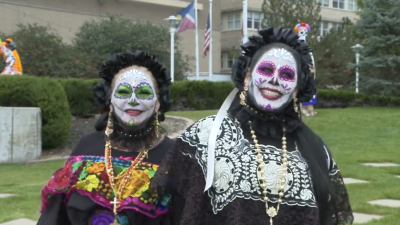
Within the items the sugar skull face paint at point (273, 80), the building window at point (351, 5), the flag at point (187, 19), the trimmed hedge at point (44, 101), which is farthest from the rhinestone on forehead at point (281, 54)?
the building window at point (351, 5)

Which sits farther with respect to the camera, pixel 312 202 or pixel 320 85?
pixel 320 85

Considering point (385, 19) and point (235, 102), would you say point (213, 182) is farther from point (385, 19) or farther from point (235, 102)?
point (385, 19)

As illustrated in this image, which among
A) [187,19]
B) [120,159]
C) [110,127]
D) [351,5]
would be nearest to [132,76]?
[110,127]

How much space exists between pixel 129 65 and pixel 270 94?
4.16ft

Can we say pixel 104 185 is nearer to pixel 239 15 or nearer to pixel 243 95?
pixel 243 95

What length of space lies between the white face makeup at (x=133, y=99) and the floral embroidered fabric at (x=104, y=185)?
0.28 metres

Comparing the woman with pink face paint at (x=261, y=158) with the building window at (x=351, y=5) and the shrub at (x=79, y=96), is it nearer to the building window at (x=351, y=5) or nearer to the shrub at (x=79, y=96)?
the shrub at (x=79, y=96)

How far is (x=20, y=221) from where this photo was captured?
5988 mm

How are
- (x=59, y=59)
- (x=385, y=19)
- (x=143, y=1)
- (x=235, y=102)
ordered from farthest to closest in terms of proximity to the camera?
(x=143, y=1) < (x=59, y=59) < (x=385, y=19) < (x=235, y=102)

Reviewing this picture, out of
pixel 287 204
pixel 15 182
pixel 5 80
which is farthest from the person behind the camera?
pixel 5 80

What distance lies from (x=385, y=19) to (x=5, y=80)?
12779 millimetres

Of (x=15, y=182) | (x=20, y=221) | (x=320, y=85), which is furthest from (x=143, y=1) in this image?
(x=20, y=221)

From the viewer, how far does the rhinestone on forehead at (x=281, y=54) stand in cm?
294

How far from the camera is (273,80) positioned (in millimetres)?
2902
